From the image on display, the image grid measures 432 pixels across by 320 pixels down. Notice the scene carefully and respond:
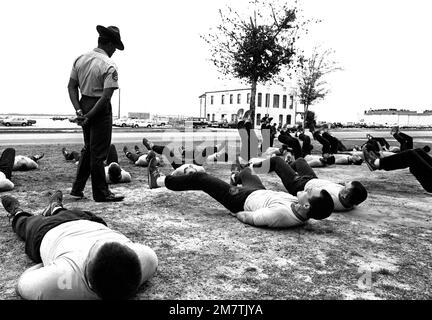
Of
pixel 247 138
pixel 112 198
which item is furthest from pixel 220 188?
pixel 247 138

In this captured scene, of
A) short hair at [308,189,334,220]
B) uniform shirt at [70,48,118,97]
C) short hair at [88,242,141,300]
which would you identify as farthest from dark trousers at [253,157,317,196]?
short hair at [88,242,141,300]

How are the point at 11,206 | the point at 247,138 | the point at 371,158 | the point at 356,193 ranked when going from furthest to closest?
the point at 247,138, the point at 371,158, the point at 356,193, the point at 11,206

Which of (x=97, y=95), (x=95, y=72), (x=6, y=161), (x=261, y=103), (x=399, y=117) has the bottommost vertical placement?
(x=6, y=161)

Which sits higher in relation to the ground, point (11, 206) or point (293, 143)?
point (293, 143)

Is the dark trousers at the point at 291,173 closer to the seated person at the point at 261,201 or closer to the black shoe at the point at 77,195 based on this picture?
the seated person at the point at 261,201

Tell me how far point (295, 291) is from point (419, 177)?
3743mm

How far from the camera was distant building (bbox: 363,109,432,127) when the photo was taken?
104 meters

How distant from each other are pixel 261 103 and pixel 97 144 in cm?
5817

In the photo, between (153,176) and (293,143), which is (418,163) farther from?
(293,143)

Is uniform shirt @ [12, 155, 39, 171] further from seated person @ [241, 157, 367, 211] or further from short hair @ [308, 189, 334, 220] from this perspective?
short hair @ [308, 189, 334, 220]

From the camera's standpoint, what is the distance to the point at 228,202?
4211 millimetres

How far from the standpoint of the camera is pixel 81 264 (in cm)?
216

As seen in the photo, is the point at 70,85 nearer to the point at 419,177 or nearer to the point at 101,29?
the point at 101,29

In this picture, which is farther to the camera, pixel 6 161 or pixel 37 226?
pixel 6 161
